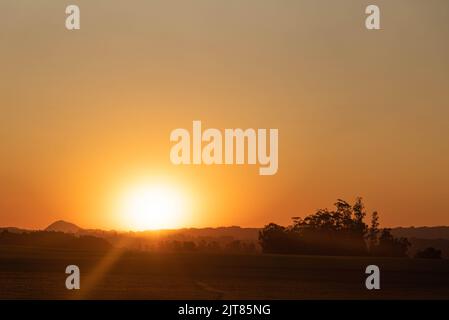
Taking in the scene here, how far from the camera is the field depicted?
5631 cm

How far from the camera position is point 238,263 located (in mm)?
89938

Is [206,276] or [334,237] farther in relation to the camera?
[334,237]

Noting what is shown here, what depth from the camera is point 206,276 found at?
73.3 metres

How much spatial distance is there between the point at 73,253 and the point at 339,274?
35.2m

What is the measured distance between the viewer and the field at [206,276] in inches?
2217

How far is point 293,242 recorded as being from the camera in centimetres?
13088

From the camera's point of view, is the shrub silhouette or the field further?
the shrub silhouette

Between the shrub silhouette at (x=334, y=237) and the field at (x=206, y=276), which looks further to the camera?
the shrub silhouette at (x=334, y=237)
